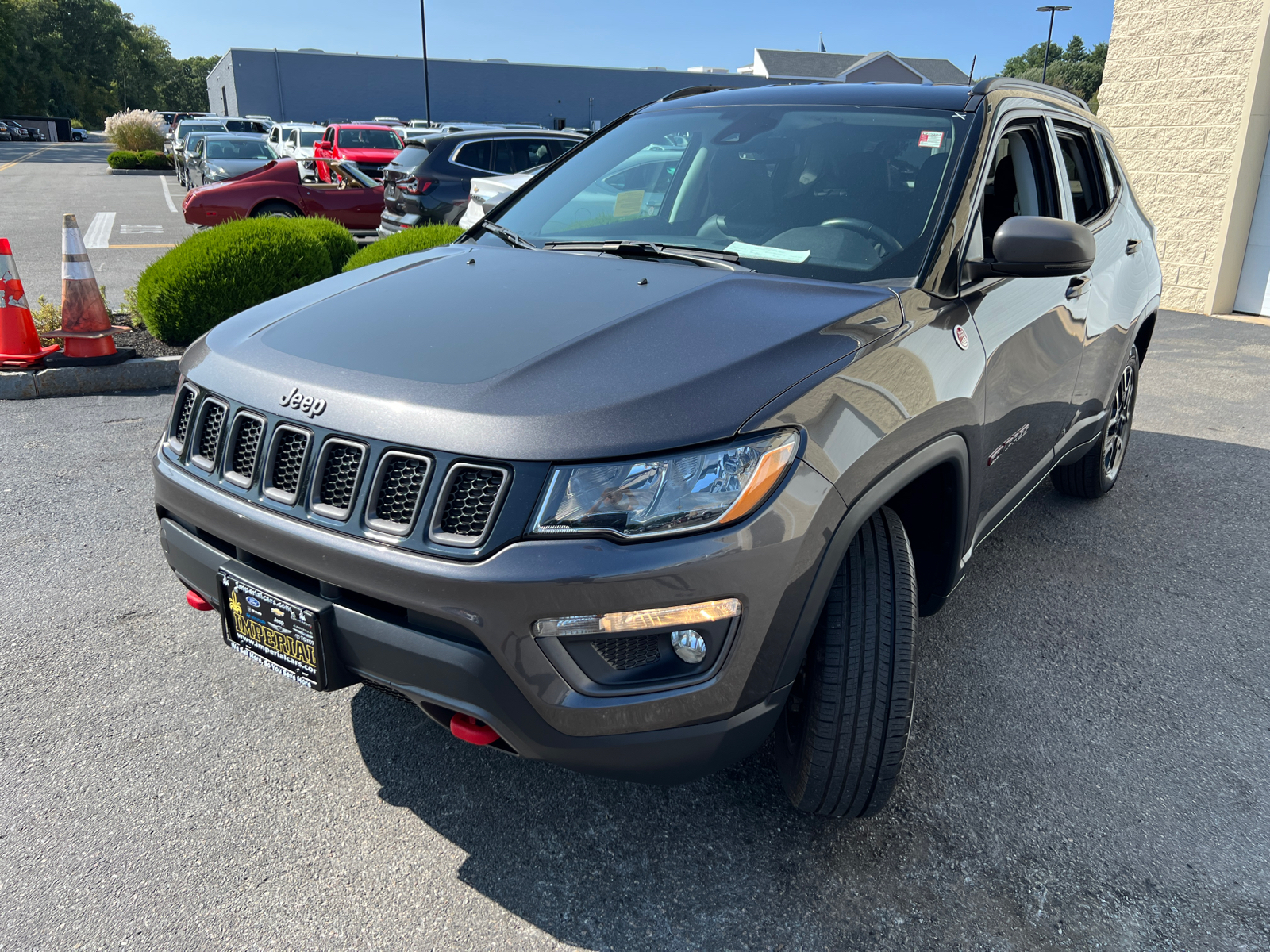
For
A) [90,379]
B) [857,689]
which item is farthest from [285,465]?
[90,379]

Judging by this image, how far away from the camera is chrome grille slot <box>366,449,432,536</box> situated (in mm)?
1804

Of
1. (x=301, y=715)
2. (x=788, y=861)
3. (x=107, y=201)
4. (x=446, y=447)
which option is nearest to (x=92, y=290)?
(x=301, y=715)

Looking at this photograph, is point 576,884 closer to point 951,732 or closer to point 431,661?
point 431,661

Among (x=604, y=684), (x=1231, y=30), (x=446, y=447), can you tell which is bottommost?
(x=604, y=684)

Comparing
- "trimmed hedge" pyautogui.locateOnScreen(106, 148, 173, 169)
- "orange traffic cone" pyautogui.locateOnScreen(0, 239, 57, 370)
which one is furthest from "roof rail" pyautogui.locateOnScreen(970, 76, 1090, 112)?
"trimmed hedge" pyautogui.locateOnScreen(106, 148, 173, 169)

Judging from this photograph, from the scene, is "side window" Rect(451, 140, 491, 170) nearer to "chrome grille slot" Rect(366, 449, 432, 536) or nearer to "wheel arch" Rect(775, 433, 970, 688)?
"wheel arch" Rect(775, 433, 970, 688)

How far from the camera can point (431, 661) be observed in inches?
70.5

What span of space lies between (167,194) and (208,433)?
24.9 metres

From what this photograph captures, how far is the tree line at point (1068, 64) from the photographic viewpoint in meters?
89.6

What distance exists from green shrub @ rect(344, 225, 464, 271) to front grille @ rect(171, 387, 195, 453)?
454 cm

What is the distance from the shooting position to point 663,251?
8.89ft

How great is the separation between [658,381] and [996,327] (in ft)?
4.25

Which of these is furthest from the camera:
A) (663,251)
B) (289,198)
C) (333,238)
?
(289,198)

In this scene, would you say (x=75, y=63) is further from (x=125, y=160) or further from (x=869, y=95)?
(x=869, y=95)
